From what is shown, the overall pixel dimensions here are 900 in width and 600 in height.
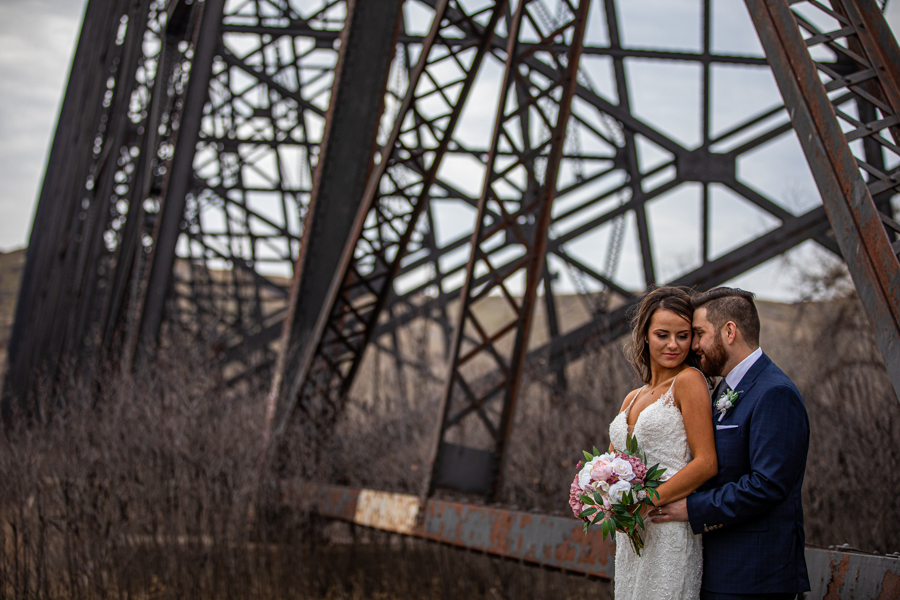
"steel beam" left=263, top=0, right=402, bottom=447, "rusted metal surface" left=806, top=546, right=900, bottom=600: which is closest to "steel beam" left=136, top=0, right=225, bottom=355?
"steel beam" left=263, top=0, right=402, bottom=447

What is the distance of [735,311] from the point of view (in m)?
2.65

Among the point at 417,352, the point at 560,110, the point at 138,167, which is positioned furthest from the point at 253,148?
the point at 560,110

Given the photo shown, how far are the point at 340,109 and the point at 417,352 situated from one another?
358 centimetres

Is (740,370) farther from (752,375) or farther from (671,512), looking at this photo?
(671,512)

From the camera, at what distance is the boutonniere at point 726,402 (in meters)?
2.54

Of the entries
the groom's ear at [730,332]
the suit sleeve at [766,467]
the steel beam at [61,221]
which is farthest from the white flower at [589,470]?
the steel beam at [61,221]

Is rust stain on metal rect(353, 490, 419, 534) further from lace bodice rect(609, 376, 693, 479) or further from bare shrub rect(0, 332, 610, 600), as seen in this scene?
lace bodice rect(609, 376, 693, 479)

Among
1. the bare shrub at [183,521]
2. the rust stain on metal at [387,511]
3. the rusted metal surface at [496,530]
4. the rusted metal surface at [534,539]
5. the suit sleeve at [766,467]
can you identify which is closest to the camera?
the suit sleeve at [766,467]

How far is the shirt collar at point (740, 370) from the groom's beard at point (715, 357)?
5 centimetres

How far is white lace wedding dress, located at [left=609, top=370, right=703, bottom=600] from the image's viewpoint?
2.52 metres

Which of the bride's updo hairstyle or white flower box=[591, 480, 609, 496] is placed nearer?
white flower box=[591, 480, 609, 496]

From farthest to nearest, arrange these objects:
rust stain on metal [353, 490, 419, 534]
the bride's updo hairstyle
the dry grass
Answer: the dry grass → rust stain on metal [353, 490, 419, 534] → the bride's updo hairstyle

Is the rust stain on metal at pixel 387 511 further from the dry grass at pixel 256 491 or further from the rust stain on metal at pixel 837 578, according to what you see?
the rust stain on metal at pixel 837 578

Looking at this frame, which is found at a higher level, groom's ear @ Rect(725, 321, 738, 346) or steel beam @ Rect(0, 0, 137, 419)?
steel beam @ Rect(0, 0, 137, 419)
